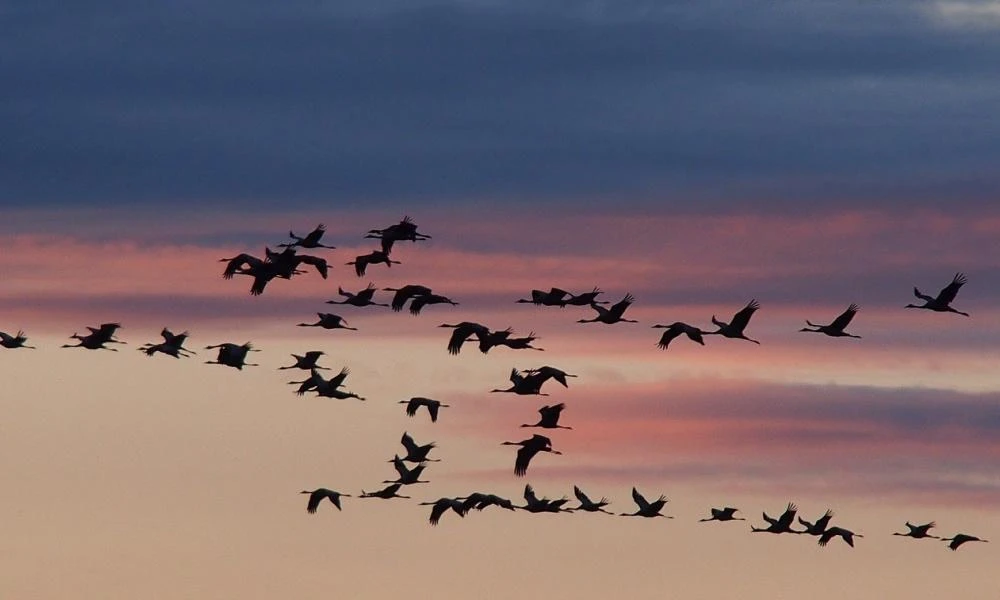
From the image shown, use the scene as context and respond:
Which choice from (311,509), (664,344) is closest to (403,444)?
(311,509)

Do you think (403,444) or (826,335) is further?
(403,444)

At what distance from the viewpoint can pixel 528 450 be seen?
132250mm

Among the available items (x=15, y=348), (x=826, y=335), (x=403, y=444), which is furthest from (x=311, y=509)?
(x=826, y=335)

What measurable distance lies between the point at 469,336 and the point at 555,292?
3.55 m

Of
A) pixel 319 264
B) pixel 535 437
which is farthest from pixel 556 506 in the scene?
pixel 319 264

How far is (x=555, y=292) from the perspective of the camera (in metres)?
129

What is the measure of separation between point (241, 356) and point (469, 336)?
8.40 m

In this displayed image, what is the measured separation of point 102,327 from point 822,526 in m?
29.4

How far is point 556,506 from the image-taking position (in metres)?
137

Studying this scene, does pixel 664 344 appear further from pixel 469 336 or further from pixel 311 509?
pixel 311 509

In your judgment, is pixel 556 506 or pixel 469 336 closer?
pixel 469 336

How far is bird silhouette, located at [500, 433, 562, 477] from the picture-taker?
433ft

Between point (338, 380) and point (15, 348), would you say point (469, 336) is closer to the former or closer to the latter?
point (338, 380)

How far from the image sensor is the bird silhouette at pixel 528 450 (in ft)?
433
